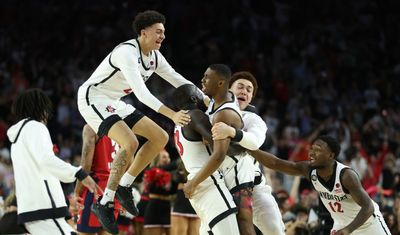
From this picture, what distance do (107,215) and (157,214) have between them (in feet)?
11.9

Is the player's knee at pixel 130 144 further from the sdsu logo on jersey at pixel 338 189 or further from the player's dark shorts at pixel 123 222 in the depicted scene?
the player's dark shorts at pixel 123 222

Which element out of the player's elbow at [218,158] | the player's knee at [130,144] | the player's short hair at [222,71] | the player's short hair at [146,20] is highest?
the player's short hair at [146,20]

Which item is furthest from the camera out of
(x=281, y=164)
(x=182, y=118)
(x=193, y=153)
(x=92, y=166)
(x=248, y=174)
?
(x=92, y=166)

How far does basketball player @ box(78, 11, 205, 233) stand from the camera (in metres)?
8.00

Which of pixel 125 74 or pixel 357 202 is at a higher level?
pixel 125 74

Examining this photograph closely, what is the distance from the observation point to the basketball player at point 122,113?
800cm

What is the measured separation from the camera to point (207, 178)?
7527 millimetres

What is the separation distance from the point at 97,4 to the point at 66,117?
5.09 meters

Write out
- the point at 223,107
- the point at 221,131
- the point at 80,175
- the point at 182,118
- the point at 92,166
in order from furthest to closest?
1. the point at 92,166
2. the point at 223,107
3. the point at 182,118
4. the point at 221,131
5. the point at 80,175

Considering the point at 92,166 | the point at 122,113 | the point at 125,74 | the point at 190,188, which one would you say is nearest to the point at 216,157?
the point at 190,188

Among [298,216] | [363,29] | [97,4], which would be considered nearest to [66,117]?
[97,4]

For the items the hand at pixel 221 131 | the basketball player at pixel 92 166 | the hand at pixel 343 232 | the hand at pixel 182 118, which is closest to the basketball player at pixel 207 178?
the hand at pixel 182 118

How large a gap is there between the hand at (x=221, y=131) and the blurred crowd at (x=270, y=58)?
7860 millimetres

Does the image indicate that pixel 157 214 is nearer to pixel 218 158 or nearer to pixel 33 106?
pixel 218 158
